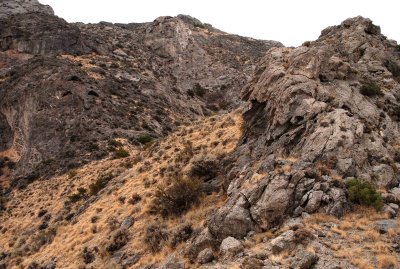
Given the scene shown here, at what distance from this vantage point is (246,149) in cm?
2456

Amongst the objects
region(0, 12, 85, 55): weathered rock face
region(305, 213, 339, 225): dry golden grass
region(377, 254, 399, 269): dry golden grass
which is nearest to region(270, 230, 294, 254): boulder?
region(305, 213, 339, 225): dry golden grass

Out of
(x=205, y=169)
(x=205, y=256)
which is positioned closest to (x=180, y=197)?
(x=205, y=169)

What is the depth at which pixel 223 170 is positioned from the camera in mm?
24906

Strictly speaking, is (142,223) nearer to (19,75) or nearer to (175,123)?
(175,123)

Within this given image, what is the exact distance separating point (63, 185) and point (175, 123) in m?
20.3

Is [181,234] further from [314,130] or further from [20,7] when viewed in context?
[20,7]

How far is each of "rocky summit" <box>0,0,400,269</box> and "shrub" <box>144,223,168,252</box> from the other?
0.10 meters

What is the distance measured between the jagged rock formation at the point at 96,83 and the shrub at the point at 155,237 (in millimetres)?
26119

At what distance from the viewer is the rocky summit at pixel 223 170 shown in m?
16.8

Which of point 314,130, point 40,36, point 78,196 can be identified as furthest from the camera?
point 40,36

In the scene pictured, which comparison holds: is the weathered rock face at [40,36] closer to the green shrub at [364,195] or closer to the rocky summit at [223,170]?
the rocky summit at [223,170]

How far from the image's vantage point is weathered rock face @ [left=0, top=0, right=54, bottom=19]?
309ft

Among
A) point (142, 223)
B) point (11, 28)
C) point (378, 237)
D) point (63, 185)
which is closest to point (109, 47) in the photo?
point (11, 28)

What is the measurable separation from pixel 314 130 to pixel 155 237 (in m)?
9.06
